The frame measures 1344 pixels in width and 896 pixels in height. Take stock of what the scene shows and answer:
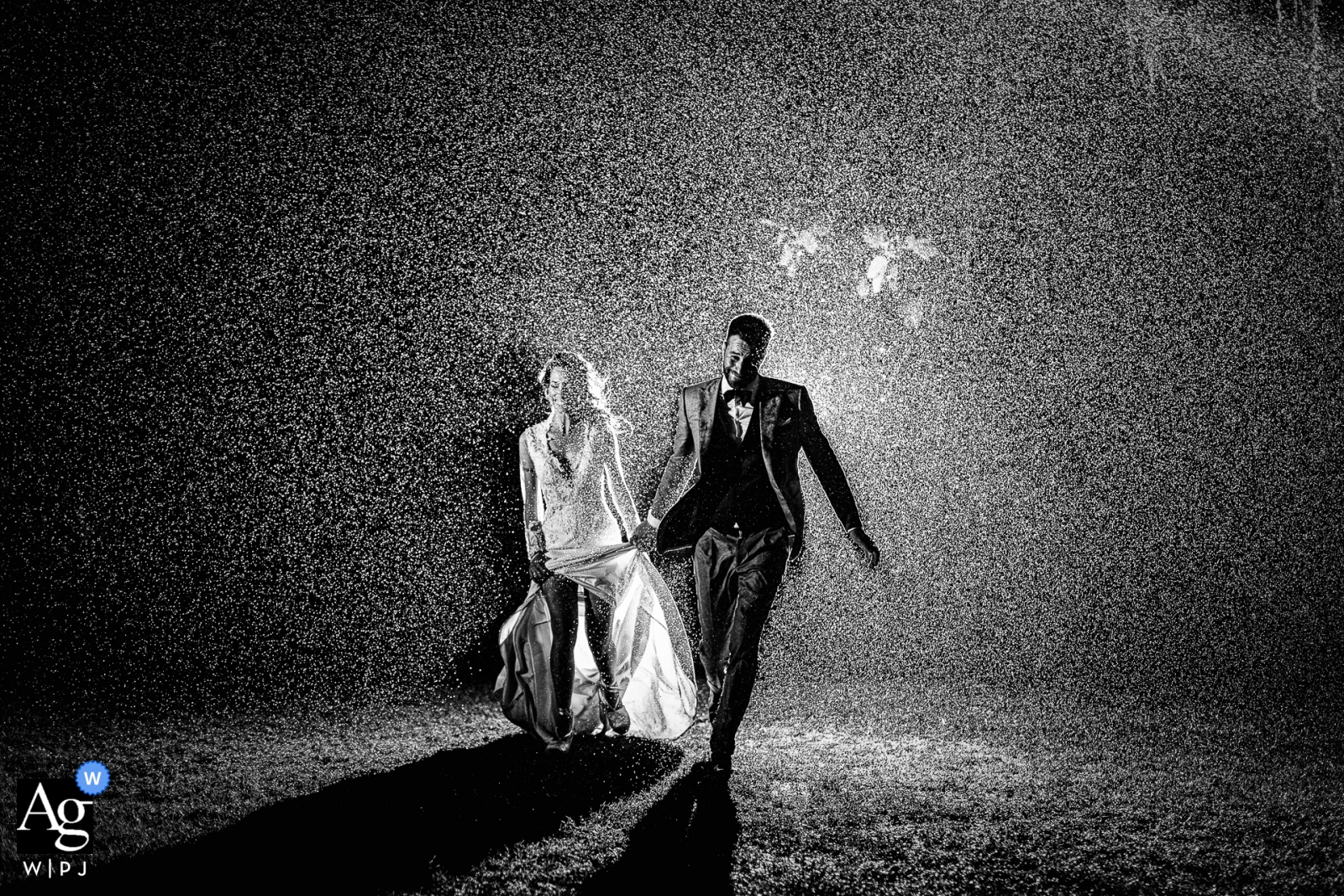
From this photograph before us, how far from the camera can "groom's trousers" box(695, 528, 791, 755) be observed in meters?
Answer: 3.54

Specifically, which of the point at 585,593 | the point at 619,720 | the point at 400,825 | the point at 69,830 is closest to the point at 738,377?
the point at 585,593

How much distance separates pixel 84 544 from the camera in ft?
16.6

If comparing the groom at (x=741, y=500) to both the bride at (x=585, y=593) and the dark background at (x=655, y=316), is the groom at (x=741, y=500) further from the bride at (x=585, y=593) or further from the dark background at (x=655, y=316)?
the dark background at (x=655, y=316)

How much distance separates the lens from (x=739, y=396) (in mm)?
3756

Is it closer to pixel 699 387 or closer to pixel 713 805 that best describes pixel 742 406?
pixel 699 387

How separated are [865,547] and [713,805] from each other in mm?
1506

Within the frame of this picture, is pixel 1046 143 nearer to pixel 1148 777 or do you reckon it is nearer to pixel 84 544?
pixel 1148 777

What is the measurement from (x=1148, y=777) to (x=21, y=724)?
23.2 feet

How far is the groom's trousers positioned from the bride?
456 mm

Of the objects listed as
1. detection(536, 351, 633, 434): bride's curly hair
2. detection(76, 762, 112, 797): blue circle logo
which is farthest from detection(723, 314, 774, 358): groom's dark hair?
detection(76, 762, 112, 797): blue circle logo

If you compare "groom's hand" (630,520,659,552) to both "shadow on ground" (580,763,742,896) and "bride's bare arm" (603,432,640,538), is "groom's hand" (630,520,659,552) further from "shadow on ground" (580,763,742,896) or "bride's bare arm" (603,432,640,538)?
"shadow on ground" (580,763,742,896)

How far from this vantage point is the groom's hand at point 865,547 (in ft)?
12.1

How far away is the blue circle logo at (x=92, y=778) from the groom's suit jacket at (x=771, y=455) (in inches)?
122

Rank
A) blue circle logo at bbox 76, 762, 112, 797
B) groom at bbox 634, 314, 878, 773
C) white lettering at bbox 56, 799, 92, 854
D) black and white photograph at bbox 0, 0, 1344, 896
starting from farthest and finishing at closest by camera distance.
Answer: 1. groom at bbox 634, 314, 878, 773
2. blue circle logo at bbox 76, 762, 112, 797
3. black and white photograph at bbox 0, 0, 1344, 896
4. white lettering at bbox 56, 799, 92, 854
